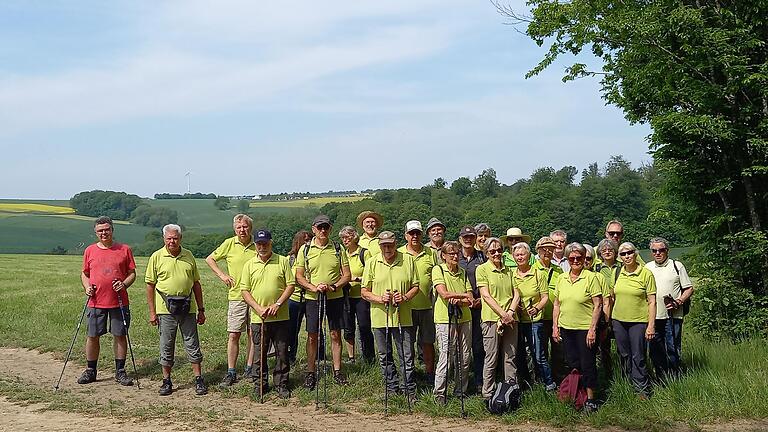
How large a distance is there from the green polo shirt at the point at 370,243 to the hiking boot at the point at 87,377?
3863mm

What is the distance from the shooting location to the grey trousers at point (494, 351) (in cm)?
802

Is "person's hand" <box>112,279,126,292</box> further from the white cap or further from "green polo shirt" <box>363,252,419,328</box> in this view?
the white cap

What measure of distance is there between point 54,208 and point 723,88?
83504 millimetres

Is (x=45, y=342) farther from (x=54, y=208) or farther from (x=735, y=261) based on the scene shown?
(x=54, y=208)

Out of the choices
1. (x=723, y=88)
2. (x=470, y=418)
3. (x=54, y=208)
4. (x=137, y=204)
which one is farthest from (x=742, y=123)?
(x=54, y=208)

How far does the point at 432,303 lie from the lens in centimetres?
880

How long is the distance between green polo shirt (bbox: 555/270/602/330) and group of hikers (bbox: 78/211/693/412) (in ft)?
0.04

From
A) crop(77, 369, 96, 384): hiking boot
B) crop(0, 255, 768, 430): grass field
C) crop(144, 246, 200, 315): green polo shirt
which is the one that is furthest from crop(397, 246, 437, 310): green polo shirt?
crop(77, 369, 96, 384): hiking boot

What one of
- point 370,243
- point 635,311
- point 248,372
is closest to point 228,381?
point 248,372

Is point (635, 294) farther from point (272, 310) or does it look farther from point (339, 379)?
point (272, 310)

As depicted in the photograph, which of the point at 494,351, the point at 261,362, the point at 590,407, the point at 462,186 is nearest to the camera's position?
the point at 590,407

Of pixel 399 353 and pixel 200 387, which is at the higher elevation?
pixel 399 353

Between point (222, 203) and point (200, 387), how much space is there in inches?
3018

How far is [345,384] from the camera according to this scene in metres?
9.02
